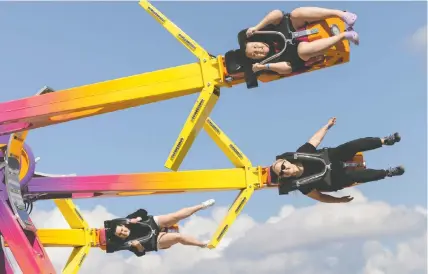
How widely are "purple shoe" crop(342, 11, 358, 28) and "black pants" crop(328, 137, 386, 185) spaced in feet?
6.19

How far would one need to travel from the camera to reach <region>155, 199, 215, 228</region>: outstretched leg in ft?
36.1

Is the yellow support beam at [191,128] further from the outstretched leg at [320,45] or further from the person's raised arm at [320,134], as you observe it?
the person's raised arm at [320,134]

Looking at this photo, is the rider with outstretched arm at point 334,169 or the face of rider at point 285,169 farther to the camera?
the face of rider at point 285,169

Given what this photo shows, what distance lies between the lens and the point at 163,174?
32.9ft

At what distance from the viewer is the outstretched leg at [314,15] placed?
291 inches

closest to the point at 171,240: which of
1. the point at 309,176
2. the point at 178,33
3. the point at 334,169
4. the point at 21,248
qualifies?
the point at 21,248

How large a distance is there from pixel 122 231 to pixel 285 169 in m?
3.59

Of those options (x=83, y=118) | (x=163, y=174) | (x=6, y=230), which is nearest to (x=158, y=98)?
(x=83, y=118)

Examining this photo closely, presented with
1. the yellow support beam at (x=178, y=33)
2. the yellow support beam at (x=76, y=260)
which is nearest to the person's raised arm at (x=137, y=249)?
the yellow support beam at (x=76, y=260)

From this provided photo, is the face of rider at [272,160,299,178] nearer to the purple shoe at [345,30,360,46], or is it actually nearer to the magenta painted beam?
the purple shoe at [345,30,360,46]

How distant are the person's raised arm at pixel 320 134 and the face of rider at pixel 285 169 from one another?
1.52ft

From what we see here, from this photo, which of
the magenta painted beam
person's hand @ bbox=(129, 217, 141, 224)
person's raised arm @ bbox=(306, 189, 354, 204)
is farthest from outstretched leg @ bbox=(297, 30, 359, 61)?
person's hand @ bbox=(129, 217, 141, 224)

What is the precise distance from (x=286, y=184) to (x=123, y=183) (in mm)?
Answer: 2575

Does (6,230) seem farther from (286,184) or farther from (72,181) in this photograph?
(286,184)
